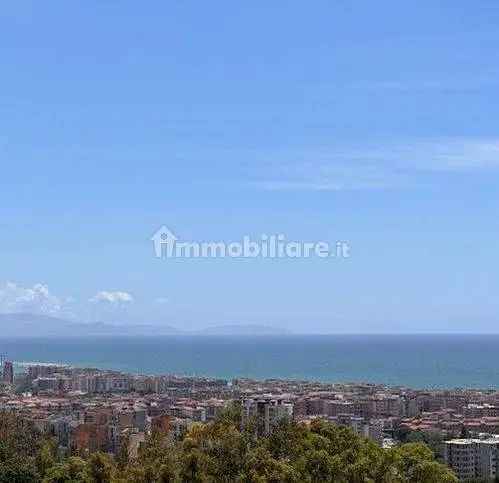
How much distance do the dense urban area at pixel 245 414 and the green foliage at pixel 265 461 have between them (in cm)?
7

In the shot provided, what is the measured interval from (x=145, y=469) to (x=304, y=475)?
1893 mm

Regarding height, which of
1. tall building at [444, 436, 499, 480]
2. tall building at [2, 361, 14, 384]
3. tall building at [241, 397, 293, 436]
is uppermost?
tall building at [241, 397, 293, 436]

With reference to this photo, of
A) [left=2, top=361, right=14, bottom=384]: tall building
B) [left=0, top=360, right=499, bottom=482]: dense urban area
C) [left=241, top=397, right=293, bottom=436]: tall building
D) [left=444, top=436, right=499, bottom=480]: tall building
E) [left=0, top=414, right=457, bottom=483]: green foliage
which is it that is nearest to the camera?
[left=0, top=414, right=457, bottom=483]: green foliage

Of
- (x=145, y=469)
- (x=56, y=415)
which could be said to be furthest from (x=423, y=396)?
(x=145, y=469)

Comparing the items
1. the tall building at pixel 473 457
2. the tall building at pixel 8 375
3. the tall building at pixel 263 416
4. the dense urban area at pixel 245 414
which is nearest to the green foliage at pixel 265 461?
the dense urban area at pixel 245 414

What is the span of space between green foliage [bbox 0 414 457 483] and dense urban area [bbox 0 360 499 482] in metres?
0.07

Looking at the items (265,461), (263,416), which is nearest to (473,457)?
(263,416)

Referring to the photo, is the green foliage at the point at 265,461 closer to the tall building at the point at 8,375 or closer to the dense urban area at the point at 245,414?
the dense urban area at the point at 245,414

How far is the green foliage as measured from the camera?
35.8ft

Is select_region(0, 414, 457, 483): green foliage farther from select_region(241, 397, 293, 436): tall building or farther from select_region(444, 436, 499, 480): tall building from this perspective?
select_region(444, 436, 499, 480): tall building

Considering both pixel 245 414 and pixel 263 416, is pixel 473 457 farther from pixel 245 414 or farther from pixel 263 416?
pixel 263 416

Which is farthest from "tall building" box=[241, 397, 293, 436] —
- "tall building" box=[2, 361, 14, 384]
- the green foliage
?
"tall building" box=[2, 361, 14, 384]

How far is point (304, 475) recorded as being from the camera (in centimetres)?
1129

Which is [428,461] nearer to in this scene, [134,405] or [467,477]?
[467,477]
